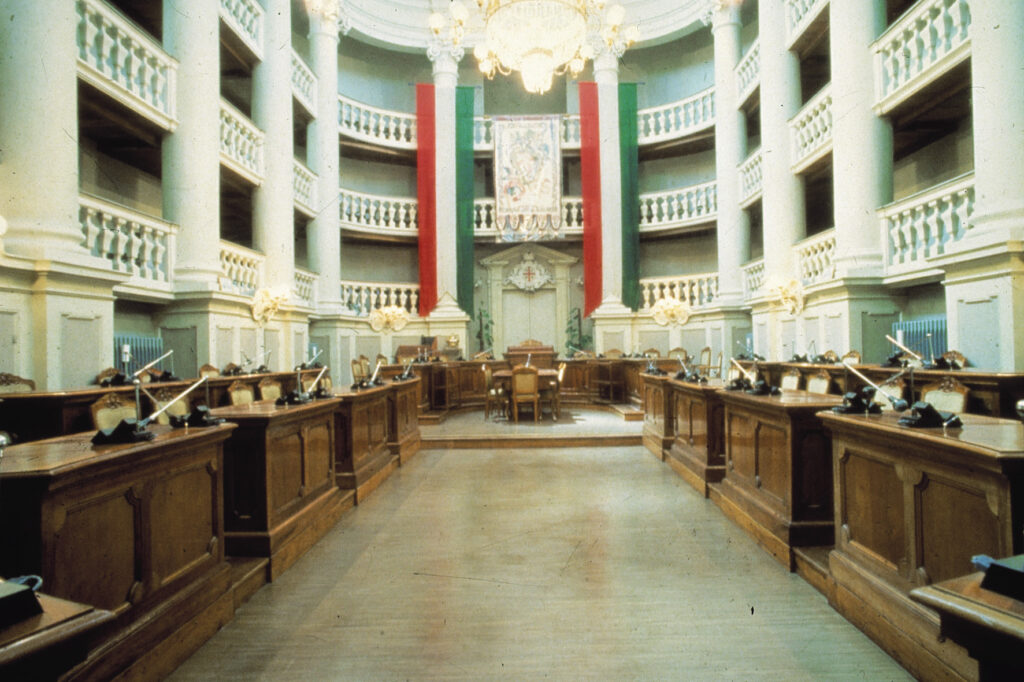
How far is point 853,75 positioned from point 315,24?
1029 centimetres

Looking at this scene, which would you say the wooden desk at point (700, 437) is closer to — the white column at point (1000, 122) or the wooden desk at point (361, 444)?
the white column at point (1000, 122)

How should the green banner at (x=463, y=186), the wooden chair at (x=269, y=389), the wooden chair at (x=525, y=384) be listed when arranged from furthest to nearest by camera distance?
the green banner at (x=463, y=186), the wooden chair at (x=525, y=384), the wooden chair at (x=269, y=389)

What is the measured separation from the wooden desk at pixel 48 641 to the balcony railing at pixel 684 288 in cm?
1204

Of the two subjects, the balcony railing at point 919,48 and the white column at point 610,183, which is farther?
the white column at point 610,183

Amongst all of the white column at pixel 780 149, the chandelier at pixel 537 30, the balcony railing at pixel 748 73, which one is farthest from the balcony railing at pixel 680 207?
the chandelier at pixel 537 30

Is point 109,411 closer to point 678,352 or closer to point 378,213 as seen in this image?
point 678,352

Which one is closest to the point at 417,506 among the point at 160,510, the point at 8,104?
the point at 160,510

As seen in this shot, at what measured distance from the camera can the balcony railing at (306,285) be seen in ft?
35.2

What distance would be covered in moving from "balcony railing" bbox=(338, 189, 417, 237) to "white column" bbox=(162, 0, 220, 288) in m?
5.34

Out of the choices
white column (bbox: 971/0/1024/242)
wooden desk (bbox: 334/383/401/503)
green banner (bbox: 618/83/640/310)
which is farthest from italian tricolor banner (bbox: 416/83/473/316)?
white column (bbox: 971/0/1024/242)

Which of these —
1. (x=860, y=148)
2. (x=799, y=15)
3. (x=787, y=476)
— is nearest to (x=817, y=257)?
(x=860, y=148)

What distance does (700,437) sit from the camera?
512cm

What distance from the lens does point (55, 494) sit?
5.91 feet

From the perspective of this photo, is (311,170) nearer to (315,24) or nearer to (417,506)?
(315,24)
